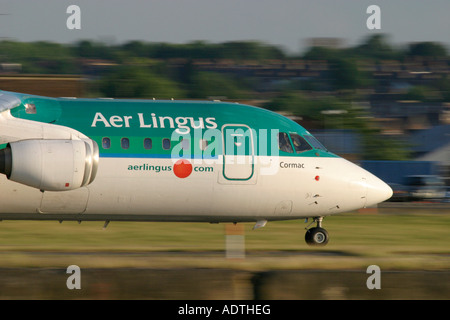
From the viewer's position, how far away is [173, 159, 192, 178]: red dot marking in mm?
19812

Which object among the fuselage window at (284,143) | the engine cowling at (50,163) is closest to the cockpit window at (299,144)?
the fuselage window at (284,143)

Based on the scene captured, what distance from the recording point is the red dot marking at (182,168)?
1981cm

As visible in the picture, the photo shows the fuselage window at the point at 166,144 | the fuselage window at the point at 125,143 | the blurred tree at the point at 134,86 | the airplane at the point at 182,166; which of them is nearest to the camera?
the airplane at the point at 182,166

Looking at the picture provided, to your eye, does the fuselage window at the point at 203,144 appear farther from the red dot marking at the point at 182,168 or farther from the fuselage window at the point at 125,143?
the fuselage window at the point at 125,143

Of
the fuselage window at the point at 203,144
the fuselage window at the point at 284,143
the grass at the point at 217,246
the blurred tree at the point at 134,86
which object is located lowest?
the grass at the point at 217,246

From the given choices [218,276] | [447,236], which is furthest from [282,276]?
[447,236]

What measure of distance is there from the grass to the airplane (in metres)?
0.96

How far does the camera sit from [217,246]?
21562mm

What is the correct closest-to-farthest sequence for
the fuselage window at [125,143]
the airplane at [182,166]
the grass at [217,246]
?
the grass at [217,246], the airplane at [182,166], the fuselage window at [125,143]

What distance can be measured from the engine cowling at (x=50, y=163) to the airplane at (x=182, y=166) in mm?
887

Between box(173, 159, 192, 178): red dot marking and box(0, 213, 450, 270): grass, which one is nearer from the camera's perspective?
box(0, 213, 450, 270): grass

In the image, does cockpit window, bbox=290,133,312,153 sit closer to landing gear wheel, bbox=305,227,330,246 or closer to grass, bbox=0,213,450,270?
landing gear wheel, bbox=305,227,330,246

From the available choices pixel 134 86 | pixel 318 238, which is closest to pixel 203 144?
pixel 318 238

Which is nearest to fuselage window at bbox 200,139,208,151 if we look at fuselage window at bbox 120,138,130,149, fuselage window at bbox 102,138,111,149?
fuselage window at bbox 120,138,130,149
